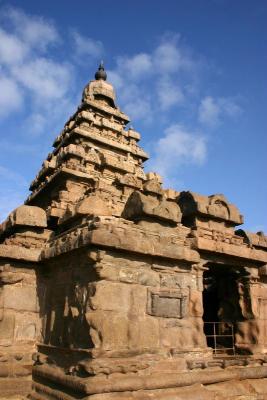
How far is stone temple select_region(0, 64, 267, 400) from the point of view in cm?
596

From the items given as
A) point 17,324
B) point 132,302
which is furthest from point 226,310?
point 17,324

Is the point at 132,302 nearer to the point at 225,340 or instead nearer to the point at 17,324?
the point at 17,324

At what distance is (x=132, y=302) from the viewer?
6359mm

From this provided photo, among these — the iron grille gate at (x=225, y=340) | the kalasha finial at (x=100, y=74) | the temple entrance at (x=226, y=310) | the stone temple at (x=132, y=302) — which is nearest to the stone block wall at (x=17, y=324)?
the stone temple at (x=132, y=302)

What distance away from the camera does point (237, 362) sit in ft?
24.5

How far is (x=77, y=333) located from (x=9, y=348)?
2.08 m

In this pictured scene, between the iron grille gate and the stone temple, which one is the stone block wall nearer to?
the stone temple

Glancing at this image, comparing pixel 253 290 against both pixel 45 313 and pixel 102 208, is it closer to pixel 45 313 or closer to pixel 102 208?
pixel 102 208

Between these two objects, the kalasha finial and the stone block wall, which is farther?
the kalasha finial

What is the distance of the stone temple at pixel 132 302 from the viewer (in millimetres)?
5961

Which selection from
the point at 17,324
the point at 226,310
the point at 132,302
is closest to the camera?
the point at 132,302

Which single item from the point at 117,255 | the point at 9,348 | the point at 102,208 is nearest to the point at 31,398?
the point at 9,348

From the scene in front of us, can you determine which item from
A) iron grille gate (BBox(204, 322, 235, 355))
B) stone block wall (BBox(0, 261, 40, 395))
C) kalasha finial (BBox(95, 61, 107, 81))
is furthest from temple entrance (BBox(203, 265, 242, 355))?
kalasha finial (BBox(95, 61, 107, 81))

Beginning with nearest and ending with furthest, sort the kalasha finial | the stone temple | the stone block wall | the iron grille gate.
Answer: the stone temple → the stone block wall → the iron grille gate → the kalasha finial
